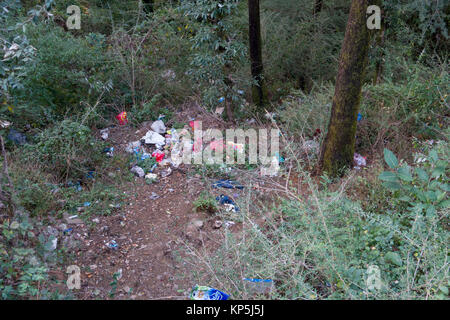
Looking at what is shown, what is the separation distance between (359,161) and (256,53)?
2.30 m

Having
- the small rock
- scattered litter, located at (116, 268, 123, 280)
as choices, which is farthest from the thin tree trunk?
scattered litter, located at (116, 268, 123, 280)

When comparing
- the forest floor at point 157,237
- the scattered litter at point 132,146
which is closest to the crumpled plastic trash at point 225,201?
the forest floor at point 157,237

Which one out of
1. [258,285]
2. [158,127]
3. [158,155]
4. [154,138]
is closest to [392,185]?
[258,285]

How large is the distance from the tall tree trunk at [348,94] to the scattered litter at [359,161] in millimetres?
251

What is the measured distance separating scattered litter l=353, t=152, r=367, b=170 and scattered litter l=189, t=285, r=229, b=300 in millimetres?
2487

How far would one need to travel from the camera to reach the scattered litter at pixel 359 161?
425cm

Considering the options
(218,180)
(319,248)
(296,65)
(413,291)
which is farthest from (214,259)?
(296,65)

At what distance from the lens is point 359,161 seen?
4289 mm

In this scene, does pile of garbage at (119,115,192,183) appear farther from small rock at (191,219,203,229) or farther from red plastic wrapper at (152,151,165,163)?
small rock at (191,219,203,229)

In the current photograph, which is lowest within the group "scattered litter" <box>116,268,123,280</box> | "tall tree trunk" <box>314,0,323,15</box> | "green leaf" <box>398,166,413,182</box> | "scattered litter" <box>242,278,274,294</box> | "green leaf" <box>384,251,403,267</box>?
"scattered litter" <box>116,268,123,280</box>

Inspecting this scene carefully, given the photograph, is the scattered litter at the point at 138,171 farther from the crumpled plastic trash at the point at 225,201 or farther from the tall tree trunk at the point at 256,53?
the tall tree trunk at the point at 256,53

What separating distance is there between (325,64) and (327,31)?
0.98 m

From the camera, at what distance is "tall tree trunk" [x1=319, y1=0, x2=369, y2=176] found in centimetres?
363

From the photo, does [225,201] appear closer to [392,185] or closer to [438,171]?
[392,185]
